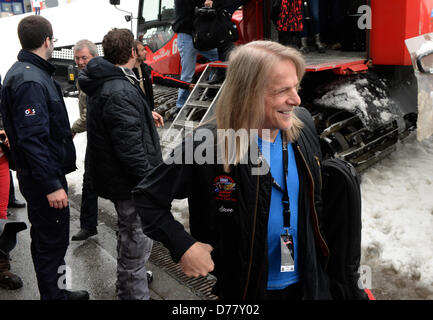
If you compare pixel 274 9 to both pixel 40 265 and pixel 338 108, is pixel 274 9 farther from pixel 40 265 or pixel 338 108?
pixel 40 265

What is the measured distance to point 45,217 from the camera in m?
3.07

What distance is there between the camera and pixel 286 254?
68.7 inches

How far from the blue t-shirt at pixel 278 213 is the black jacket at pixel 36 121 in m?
1.72

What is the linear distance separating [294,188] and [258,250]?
0.30 m

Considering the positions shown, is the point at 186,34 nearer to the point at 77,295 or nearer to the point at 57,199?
the point at 57,199

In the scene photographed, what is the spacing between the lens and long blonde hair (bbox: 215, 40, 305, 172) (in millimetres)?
1672

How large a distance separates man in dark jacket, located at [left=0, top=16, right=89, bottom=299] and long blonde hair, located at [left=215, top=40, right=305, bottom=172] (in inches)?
64.3

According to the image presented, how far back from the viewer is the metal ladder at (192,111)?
5.68 metres

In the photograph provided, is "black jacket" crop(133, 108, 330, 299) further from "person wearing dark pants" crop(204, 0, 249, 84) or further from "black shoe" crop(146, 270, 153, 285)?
"person wearing dark pants" crop(204, 0, 249, 84)

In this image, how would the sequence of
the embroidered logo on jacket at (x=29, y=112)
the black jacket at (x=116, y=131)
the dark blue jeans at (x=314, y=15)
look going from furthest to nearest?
the dark blue jeans at (x=314, y=15) → the black jacket at (x=116, y=131) → the embroidered logo on jacket at (x=29, y=112)

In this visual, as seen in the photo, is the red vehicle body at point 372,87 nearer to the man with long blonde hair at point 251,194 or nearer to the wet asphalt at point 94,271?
the wet asphalt at point 94,271

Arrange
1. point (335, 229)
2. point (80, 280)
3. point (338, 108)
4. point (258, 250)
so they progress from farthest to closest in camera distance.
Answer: point (338, 108)
point (80, 280)
point (335, 229)
point (258, 250)

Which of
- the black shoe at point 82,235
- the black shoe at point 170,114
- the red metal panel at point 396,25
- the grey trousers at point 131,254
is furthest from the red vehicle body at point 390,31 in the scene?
the black shoe at point 82,235

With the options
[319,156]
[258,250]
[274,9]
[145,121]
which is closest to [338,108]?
[274,9]
